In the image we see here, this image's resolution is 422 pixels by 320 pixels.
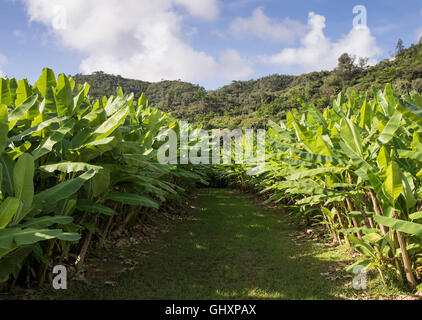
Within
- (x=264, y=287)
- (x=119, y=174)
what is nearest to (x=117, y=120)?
(x=119, y=174)

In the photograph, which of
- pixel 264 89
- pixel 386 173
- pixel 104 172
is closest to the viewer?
pixel 386 173

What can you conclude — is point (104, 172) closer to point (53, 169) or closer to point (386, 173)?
point (53, 169)

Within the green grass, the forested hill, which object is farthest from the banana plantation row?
the forested hill

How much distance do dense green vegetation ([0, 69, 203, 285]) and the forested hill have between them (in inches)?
1932

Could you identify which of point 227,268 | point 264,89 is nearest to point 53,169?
point 227,268

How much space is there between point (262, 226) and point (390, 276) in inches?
123

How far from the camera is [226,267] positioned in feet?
11.7

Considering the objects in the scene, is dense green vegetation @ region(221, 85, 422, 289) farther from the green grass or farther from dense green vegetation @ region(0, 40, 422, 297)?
the green grass

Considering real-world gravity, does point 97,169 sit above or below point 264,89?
below

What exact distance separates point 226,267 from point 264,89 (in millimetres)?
109695

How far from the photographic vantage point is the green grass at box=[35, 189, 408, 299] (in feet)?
9.18
